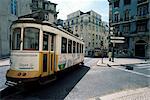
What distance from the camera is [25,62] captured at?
8.02 meters

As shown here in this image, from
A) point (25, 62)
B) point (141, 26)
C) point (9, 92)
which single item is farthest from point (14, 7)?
point (9, 92)

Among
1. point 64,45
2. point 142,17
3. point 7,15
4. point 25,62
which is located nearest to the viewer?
point 25,62

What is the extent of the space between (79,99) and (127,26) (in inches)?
1648

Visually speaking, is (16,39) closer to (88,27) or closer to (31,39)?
(31,39)

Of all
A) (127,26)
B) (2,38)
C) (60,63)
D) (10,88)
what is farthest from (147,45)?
(10,88)

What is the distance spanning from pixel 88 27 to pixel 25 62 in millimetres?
56573

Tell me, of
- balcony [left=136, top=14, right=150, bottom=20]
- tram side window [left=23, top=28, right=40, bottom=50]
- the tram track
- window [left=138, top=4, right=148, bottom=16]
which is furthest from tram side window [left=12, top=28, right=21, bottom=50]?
window [left=138, top=4, right=148, bottom=16]

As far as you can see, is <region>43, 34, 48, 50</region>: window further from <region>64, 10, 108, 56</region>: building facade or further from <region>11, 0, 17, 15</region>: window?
<region>64, 10, 108, 56</region>: building facade

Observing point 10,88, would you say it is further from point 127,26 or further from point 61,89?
point 127,26

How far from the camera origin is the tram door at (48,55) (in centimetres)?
870

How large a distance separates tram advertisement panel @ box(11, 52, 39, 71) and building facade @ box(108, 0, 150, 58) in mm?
37137

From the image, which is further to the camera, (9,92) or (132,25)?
(132,25)

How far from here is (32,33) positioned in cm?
841

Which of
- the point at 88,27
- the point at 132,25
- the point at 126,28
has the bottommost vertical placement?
the point at 126,28
